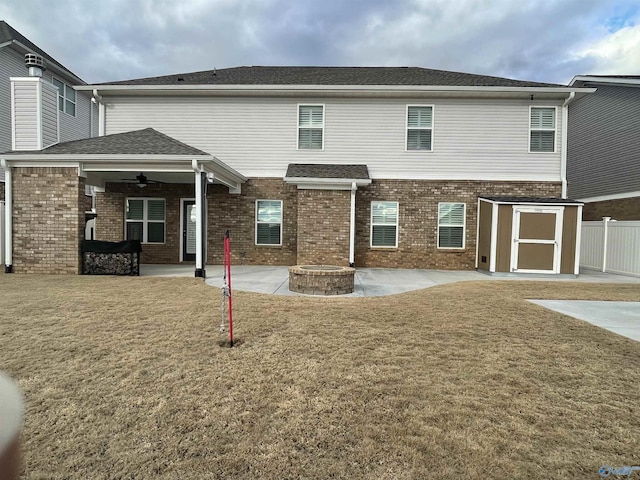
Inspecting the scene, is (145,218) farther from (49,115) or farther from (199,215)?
(199,215)

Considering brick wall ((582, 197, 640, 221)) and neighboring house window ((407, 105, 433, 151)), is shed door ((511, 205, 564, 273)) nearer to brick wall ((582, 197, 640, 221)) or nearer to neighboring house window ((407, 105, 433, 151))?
neighboring house window ((407, 105, 433, 151))

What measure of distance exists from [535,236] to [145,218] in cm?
1281

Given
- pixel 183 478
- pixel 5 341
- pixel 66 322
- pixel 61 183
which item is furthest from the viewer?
pixel 61 183

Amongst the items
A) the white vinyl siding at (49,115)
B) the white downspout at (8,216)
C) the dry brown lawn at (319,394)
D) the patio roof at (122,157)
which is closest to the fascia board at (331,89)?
the white vinyl siding at (49,115)

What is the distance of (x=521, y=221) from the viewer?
37.2ft

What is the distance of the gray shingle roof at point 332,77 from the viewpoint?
13008mm

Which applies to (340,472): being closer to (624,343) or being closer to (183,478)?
(183,478)

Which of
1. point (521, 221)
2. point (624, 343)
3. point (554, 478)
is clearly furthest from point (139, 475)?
point (521, 221)

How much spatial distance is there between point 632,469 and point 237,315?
4.85 metres

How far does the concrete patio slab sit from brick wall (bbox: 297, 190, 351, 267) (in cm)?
597

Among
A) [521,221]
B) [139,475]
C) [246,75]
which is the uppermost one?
[246,75]

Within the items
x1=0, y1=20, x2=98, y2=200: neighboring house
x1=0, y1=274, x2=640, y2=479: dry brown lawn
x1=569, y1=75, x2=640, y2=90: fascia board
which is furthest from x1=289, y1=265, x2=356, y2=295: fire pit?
x1=569, y1=75, x2=640, y2=90: fascia board

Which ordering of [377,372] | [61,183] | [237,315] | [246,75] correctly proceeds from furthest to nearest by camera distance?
[246,75] → [61,183] → [237,315] → [377,372]

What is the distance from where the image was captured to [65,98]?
1961 centimetres
